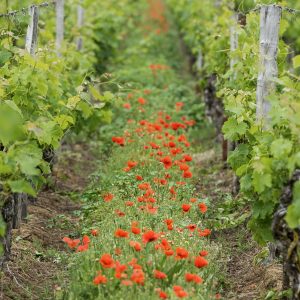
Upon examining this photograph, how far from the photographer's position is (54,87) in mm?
6762

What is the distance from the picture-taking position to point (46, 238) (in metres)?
6.68

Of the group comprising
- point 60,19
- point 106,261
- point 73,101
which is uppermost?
point 60,19

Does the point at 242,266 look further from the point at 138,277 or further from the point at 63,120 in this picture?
the point at 63,120

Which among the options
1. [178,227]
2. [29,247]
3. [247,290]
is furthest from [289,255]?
[29,247]

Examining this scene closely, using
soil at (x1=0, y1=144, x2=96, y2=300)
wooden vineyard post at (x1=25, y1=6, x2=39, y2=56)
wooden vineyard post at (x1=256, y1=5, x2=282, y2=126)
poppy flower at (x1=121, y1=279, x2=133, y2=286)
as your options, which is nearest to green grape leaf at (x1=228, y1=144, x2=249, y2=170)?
wooden vineyard post at (x1=256, y1=5, x2=282, y2=126)

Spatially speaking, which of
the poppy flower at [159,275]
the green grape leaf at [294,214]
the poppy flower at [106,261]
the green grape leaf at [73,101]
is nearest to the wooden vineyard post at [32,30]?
the green grape leaf at [73,101]

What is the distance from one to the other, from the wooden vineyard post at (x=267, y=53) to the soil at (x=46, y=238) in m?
2.27

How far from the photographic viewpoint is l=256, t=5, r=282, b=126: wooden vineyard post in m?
5.92

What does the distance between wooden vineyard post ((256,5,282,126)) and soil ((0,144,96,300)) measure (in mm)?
2272

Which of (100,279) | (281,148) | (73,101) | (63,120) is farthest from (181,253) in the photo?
(73,101)

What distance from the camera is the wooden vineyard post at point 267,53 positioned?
592 cm

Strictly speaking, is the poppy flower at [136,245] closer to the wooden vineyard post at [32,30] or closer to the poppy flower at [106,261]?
the poppy flower at [106,261]

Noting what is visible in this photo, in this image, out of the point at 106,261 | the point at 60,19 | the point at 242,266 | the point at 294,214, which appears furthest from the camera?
the point at 60,19

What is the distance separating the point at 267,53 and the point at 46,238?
285cm
